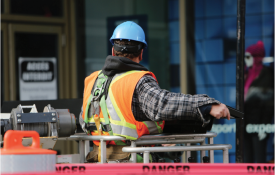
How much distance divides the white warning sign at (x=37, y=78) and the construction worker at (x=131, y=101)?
12.7ft

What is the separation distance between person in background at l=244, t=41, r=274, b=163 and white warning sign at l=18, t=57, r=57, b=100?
3331mm

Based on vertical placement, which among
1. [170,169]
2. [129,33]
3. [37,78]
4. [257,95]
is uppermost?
[129,33]

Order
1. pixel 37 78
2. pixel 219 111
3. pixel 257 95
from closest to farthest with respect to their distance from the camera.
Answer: pixel 219 111 → pixel 257 95 → pixel 37 78

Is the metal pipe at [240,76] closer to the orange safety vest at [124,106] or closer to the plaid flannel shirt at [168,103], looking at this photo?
the plaid flannel shirt at [168,103]

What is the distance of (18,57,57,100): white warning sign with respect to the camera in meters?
6.84

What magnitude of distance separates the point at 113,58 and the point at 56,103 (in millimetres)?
1008

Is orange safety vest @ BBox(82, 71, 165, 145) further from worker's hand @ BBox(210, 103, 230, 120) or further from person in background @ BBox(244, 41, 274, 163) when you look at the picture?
person in background @ BBox(244, 41, 274, 163)

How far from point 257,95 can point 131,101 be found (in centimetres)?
375

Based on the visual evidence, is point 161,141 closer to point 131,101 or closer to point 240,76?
point 131,101

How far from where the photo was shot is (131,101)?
2.81 meters

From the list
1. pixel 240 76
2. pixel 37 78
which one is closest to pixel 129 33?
pixel 240 76

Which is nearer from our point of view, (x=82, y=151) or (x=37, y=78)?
(x=82, y=151)

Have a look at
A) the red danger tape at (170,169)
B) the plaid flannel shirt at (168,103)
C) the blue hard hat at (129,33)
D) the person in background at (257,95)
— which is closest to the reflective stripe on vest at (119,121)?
the plaid flannel shirt at (168,103)

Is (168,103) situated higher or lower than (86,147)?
higher
